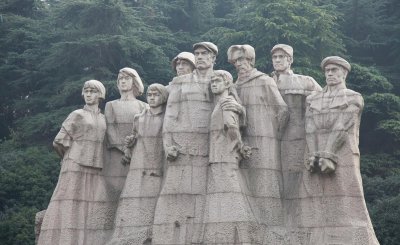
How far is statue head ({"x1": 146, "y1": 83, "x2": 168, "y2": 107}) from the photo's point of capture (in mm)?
16547

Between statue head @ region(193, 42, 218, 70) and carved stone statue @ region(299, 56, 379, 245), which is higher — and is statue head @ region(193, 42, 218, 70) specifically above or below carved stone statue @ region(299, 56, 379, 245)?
above

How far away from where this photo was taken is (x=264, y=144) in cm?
1584

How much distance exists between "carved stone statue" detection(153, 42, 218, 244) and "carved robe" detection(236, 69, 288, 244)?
0.74 metres

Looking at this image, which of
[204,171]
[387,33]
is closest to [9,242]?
[204,171]

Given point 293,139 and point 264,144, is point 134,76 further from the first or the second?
point 293,139

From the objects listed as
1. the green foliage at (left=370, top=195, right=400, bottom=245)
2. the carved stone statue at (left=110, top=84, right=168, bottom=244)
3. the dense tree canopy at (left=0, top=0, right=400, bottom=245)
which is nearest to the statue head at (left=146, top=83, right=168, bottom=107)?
the carved stone statue at (left=110, top=84, right=168, bottom=244)

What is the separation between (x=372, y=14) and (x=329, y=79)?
21.7 metres

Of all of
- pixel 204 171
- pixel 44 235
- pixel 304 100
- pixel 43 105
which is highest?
pixel 43 105

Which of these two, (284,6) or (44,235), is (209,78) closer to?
(44,235)

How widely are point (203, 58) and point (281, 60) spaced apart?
4.73ft

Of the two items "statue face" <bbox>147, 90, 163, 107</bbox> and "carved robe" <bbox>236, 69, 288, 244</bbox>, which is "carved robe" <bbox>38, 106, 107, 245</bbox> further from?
"carved robe" <bbox>236, 69, 288, 244</bbox>

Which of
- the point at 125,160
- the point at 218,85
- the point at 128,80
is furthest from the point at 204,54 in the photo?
the point at 125,160

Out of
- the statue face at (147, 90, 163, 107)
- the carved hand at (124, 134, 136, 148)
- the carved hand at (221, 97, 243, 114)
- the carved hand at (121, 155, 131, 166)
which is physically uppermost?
the statue face at (147, 90, 163, 107)

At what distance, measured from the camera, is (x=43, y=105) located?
34.1 metres
